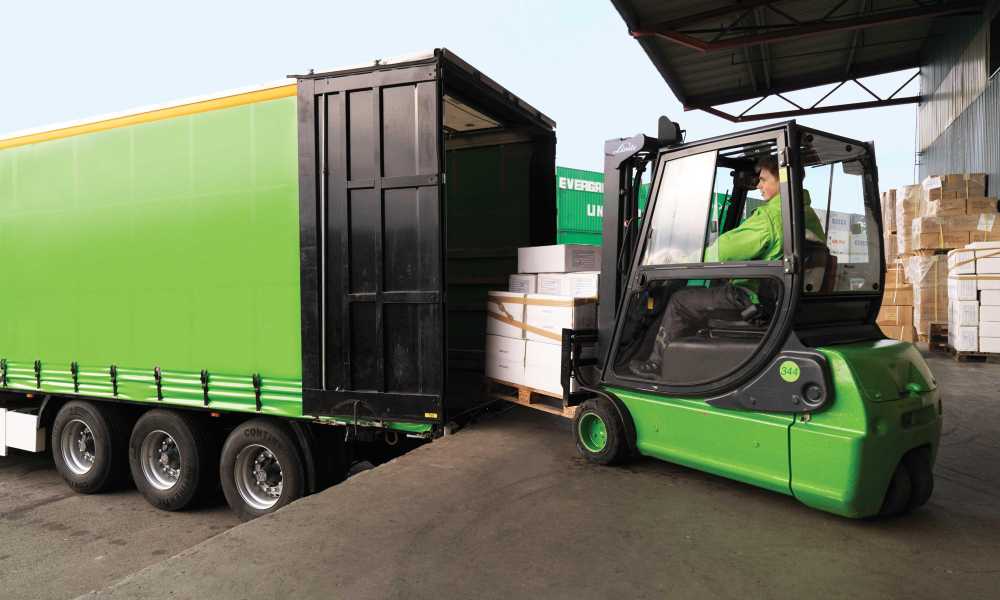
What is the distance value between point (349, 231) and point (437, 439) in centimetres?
167

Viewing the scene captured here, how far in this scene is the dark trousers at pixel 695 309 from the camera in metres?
3.64

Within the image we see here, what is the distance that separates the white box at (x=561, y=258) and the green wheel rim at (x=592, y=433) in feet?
4.07

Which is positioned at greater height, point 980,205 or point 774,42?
point 774,42

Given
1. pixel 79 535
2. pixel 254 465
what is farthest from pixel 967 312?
pixel 79 535

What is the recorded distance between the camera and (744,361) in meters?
3.33

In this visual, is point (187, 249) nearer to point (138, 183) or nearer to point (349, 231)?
point (138, 183)

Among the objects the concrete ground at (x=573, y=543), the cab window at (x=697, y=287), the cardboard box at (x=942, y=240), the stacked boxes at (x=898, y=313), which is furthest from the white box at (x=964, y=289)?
the cab window at (x=697, y=287)

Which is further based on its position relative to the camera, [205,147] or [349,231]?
[205,147]

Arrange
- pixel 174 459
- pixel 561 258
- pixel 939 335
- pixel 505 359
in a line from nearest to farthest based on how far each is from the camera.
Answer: pixel 561 258 < pixel 505 359 < pixel 174 459 < pixel 939 335

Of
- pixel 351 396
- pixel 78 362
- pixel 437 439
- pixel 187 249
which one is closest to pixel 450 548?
pixel 437 439

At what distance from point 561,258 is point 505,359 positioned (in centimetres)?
93

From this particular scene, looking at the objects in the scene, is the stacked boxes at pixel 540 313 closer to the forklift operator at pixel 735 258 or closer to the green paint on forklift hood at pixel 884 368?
the forklift operator at pixel 735 258

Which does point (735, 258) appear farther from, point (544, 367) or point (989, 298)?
point (989, 298)

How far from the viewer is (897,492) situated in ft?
10.4
